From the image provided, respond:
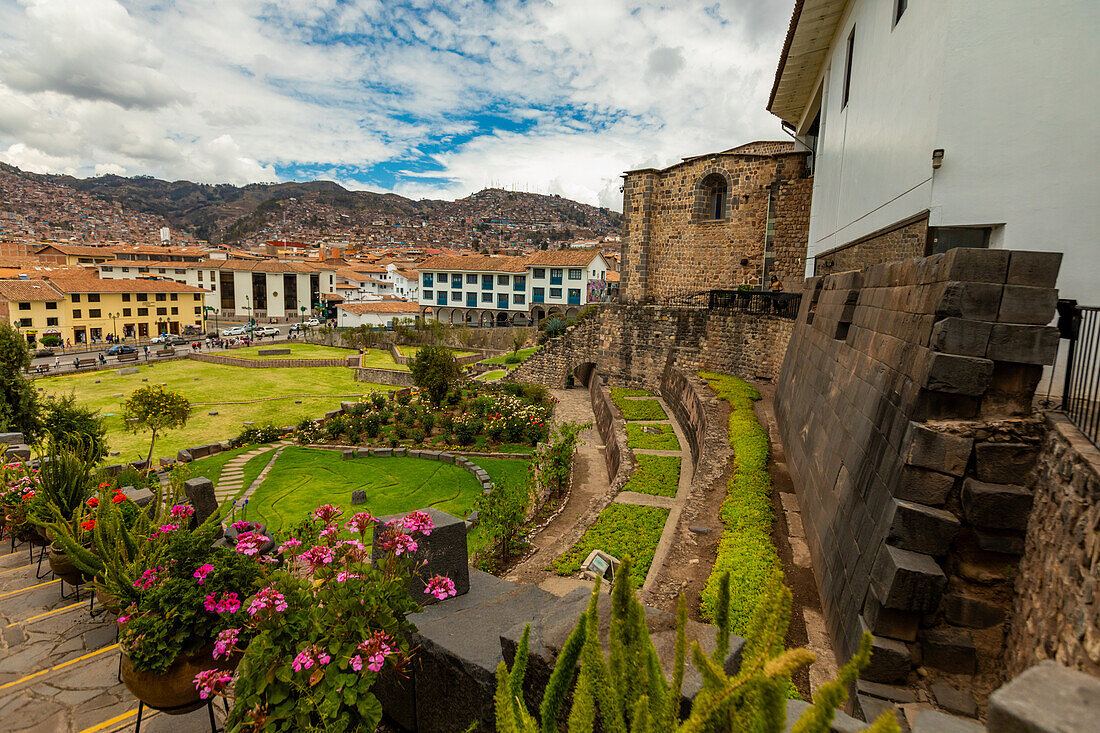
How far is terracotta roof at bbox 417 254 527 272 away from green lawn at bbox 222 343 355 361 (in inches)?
794

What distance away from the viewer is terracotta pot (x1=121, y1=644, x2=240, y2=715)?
3.51m

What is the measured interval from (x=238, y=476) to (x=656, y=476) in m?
11.8

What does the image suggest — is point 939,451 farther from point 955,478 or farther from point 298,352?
point 298,352

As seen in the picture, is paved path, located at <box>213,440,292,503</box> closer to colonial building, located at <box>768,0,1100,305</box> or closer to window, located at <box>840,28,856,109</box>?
colonial building, located at <box>768,0,1100,305</box>

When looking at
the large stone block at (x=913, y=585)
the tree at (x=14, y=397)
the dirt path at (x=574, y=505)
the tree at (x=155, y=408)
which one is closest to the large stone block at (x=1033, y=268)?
the large stone block at (x=913, y=585)

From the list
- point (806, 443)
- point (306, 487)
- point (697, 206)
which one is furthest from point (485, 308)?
point (806, 443)

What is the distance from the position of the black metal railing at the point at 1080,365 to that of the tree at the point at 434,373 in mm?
19982

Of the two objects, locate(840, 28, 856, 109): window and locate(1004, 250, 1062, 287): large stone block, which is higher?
locate(840, 28, 856, 109): window

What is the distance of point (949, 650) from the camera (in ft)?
13.0

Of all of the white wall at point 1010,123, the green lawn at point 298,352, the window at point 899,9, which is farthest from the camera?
the green lawn at point 298,352

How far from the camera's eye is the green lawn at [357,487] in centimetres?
1195

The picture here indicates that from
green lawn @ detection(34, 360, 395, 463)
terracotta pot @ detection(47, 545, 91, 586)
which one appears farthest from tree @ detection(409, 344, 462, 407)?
terracotta pot @ detection(47, 545, 91, 586)

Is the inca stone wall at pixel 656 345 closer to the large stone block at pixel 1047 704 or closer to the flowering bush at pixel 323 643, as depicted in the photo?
the flowering bush at pixel 323 643

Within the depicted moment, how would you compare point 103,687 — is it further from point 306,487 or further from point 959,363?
point 306,487
